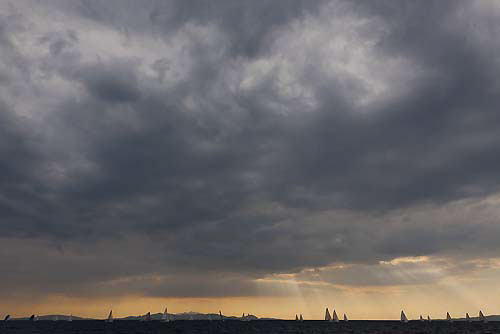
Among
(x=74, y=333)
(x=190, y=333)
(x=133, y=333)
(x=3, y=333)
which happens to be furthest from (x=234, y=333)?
(x=3, y=333)

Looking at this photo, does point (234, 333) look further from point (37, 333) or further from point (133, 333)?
point (37, 333)

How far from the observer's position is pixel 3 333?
18088 centimetres

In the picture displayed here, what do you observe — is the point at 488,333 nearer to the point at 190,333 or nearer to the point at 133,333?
the point at 190,333

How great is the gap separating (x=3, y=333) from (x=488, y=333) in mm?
202637

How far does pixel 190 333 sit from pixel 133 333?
27.5 metres

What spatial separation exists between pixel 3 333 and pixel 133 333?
5201 cm

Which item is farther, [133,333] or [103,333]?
[133,333]

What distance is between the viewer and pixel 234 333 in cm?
18688

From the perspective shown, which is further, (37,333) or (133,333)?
(133,333)

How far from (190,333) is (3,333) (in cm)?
7554

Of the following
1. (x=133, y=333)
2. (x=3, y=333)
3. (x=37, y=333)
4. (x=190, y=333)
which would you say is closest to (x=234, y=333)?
(x=190, y=333)

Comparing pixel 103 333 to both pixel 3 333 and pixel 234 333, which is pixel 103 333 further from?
pixel 234 333

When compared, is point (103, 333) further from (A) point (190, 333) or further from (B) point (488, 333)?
(B) point (488, 333)

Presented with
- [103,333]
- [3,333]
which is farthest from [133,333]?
[3,333]
